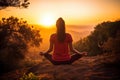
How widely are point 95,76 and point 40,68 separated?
2800 mm

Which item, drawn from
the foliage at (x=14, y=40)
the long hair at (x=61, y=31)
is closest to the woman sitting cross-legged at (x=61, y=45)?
the long hair at (x=61, y=31)

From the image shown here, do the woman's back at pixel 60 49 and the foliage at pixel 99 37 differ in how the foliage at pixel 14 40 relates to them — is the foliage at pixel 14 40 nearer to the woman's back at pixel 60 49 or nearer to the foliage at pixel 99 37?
the foliage at pixel 99 37

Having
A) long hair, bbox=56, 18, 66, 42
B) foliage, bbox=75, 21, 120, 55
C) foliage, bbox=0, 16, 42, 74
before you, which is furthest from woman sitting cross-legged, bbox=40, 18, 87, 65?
foliage, bbox=75, 21, 120, 55

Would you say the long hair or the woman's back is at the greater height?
the long hair

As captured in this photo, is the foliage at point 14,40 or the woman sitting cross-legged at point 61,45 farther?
the foliage at point 14,40

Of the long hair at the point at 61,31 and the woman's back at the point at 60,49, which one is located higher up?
the long hair at the point at 61,31

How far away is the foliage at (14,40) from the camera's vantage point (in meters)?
12.2

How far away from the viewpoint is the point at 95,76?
760 cm

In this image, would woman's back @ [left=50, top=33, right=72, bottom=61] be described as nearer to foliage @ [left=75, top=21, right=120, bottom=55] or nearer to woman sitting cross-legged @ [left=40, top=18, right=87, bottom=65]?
A: woman sitting cross-legged @ [left=40, top=18, right=87, bottom=65]

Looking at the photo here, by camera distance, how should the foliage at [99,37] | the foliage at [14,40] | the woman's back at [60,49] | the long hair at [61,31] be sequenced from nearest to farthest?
the long hair at [61,31] < the woman's back at [60,49] < the foliage at [14,40] < the foliage at [99,37]

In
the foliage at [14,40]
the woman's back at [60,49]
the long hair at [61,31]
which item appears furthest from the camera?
the foliage at [14,40]

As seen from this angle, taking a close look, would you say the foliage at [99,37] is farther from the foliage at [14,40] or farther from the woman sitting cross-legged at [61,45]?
the woman sitting cross-legged at [61,45]

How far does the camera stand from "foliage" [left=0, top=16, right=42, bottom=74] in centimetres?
1222

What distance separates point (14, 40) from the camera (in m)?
12.9
